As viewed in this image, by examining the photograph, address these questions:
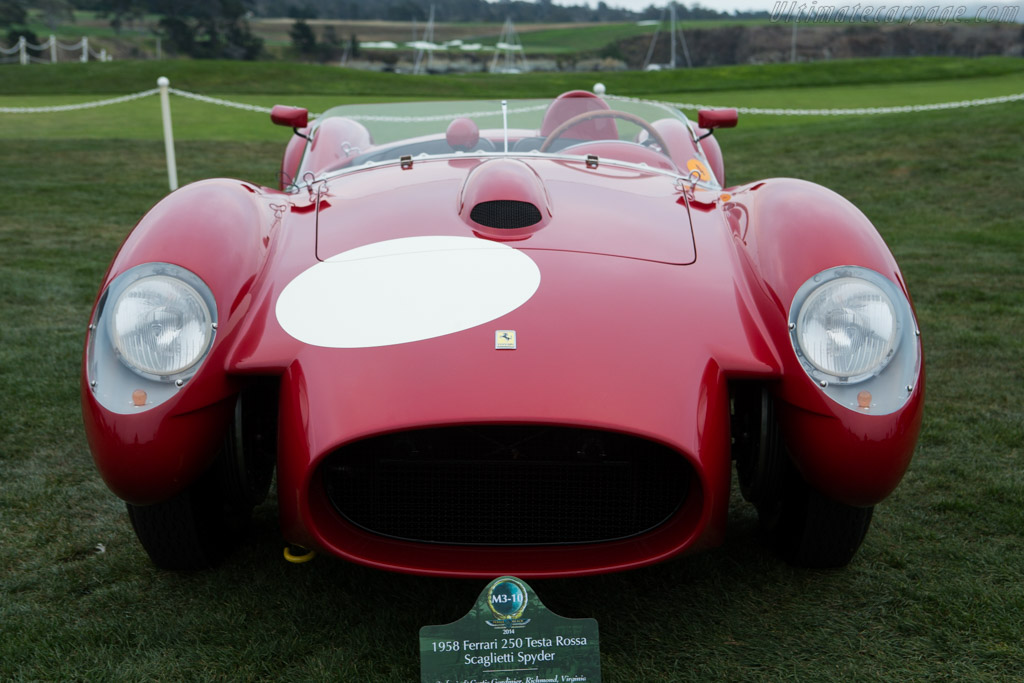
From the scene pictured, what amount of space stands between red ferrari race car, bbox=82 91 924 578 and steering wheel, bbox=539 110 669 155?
1093 millimetres

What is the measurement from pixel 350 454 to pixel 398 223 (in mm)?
686

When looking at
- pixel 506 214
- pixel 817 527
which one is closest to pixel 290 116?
pixel 506 214

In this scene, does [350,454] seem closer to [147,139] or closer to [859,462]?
[859,462]

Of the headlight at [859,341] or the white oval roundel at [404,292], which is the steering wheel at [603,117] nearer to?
the white oval roundel at [404,292]

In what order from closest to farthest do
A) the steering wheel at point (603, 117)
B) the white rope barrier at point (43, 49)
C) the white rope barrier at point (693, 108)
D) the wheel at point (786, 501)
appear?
the wheel at point (786, 501) → the steering wheel at point (603, 117) → the white rope barrier at point (693, 108) → the white rope barrier at point (43, 49)

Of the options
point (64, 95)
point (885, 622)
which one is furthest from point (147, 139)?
point (885, 622)

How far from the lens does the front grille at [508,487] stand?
1971 millimetres

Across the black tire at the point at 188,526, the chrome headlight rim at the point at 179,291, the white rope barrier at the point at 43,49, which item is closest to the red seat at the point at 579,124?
the chrome headlight rim at the point at 179,291

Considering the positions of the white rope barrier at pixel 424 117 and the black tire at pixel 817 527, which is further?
the white rope barrier at pixel 424 117

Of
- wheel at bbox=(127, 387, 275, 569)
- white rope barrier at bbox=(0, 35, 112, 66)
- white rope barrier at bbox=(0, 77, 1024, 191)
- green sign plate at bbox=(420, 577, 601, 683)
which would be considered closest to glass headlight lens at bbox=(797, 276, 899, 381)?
green sign plate at bbox=(420, 577, 601, 683)

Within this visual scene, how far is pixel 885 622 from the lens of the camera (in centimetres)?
215

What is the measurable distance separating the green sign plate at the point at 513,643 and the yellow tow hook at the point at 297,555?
2.25 feet

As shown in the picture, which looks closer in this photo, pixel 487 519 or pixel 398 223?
pixel 487 519

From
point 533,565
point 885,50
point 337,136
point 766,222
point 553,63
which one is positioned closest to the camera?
point 533,565
